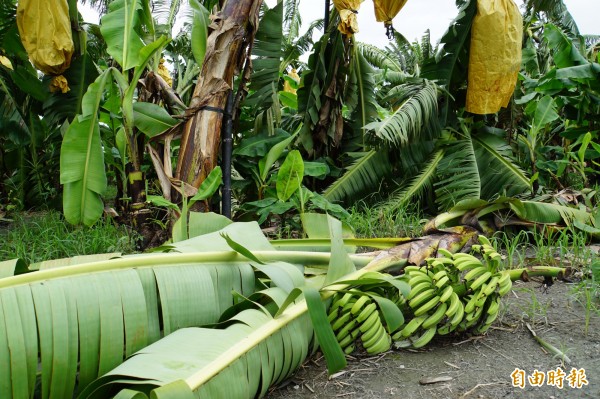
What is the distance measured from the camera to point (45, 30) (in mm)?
3436

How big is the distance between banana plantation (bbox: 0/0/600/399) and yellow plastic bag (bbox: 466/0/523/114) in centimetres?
2

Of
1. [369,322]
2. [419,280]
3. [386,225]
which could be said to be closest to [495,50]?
[386,225]

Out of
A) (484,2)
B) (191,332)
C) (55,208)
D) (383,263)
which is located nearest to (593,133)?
(484,2)

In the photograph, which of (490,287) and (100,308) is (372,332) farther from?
(100,308)

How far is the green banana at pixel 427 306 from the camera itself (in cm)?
159

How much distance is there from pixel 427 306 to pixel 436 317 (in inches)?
1.7

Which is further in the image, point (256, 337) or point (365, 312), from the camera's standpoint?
point (365, 312)

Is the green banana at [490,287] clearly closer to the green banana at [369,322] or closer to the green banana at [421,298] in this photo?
the green banana at [421,298]

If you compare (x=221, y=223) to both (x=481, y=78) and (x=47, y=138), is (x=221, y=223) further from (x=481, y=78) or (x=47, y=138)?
(x=47, y=138)

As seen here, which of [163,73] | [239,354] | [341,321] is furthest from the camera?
[163,73]

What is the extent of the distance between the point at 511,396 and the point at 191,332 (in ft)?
2.76

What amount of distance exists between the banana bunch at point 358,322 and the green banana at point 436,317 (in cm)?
13

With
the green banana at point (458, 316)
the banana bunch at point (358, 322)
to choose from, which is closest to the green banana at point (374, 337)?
the banana bunch at point (358, 322)

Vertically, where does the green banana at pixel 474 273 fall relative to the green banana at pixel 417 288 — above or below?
above
